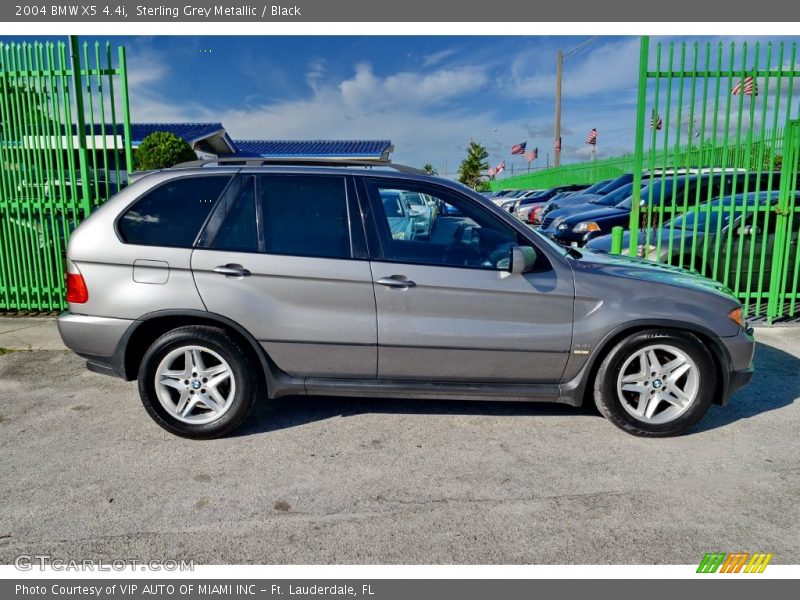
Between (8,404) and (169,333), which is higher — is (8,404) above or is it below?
below

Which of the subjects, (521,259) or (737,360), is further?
(737,360)

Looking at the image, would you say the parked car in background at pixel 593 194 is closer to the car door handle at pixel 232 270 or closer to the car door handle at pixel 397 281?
Result: the car door handle at pixel 397 281

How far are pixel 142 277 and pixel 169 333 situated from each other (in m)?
0.40

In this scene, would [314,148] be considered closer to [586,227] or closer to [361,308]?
[586,227]

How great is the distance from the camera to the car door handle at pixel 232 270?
3646mm

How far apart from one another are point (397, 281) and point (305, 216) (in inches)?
29.7

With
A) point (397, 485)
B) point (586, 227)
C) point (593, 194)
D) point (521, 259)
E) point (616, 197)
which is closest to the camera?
point (397, 485)

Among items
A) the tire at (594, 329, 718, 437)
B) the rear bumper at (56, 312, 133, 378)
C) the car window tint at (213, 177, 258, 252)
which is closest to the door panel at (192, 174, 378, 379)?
the car window tint at (213, 177, 258, 252)

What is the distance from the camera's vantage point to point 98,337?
373 cm

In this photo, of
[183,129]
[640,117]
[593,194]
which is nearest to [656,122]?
[640,117]

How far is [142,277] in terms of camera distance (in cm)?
367

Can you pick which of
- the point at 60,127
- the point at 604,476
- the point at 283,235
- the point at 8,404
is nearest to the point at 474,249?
the point at 283,235
